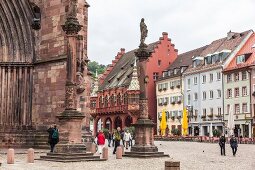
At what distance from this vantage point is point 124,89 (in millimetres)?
77375

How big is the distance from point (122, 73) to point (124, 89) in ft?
17.5

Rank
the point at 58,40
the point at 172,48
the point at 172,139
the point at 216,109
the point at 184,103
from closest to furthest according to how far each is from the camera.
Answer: the point at 58,40 < the point at 172,139 < the point at 216,109 < the point at 184,103 < the point at 172,48

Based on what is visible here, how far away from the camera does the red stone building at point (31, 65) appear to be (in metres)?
25.7

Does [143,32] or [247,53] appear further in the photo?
[247,53]

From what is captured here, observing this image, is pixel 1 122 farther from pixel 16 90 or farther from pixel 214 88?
pixel 214 88

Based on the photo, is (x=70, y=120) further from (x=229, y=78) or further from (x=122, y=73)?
(x=122, y=73)

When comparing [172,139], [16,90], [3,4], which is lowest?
[172,139]

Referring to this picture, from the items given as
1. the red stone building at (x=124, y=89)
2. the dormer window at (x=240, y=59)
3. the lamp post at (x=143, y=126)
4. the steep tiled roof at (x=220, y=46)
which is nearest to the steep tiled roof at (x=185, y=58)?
the red stone building at (x=124, y=89)

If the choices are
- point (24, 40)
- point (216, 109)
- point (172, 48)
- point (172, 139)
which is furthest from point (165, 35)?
point (24, 40)

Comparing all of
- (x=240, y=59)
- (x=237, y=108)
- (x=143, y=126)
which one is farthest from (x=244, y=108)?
(x=143, y=126)

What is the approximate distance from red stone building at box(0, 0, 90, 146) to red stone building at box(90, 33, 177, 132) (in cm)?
4775

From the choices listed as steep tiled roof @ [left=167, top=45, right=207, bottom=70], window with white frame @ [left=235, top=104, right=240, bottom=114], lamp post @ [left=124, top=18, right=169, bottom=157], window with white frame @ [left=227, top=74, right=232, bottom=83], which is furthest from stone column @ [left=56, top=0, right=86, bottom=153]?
steep tiled roof @ [left=167, top=45, right=207, bottom=70]

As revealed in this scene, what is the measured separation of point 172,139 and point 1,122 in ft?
124

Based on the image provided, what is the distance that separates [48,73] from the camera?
2616 cm
